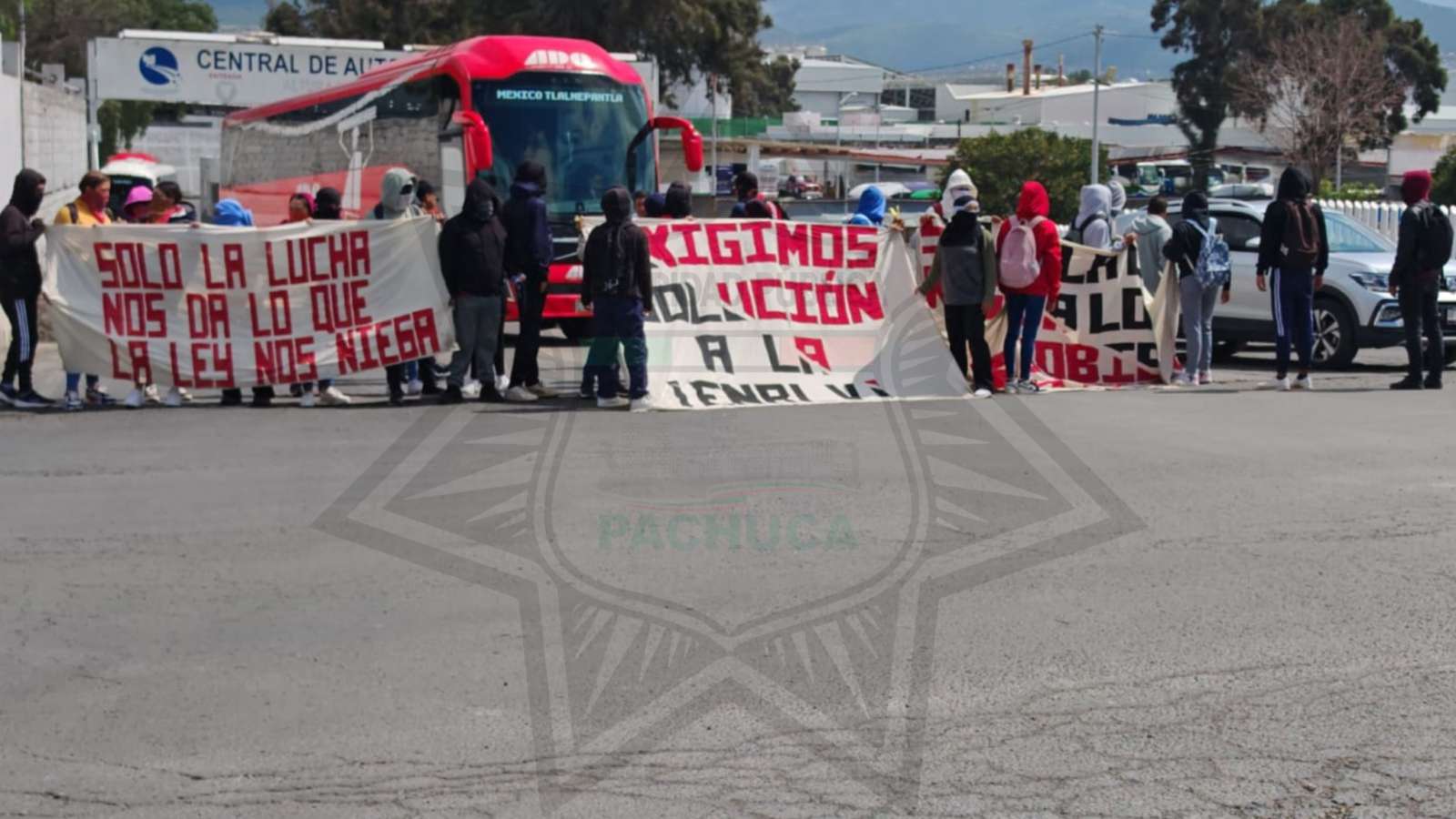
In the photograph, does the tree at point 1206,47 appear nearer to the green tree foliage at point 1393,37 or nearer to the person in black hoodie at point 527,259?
the green tree foliage at point 1393,37

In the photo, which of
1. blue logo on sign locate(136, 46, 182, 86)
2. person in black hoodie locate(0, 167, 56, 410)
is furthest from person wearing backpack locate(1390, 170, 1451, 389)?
blue logo on sign locate(136, 46, 182, 86)

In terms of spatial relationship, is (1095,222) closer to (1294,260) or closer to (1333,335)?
(1294,260)

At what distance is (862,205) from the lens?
15.6 m

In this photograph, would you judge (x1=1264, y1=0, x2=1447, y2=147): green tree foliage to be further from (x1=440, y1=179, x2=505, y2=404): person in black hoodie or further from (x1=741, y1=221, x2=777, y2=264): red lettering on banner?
(x1=440, y1=179, x2=505, y2=404): person in black hoodie

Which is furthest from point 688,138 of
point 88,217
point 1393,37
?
point 1393,37

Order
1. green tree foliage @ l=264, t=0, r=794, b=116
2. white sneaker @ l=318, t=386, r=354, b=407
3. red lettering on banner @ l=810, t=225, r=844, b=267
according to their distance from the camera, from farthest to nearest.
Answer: green tree foliage @ l=264, t=0, r=794, b=116, red lettering on banner @ l=810, t=225, r=844, b=267, white sneaker @ l=318, t=386, r=354, b=407

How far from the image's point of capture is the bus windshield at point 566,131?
20.3 m

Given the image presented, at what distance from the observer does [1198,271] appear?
14.5 m

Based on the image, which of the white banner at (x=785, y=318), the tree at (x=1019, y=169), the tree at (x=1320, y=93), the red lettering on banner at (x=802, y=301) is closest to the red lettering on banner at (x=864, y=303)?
the white banner at (x=785, y=318)

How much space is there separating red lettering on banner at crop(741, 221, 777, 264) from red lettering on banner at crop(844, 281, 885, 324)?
0.74m

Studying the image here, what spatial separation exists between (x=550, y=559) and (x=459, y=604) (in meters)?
0.81

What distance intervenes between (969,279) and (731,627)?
7.59 meters

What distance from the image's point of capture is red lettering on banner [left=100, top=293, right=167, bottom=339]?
13.2 meters

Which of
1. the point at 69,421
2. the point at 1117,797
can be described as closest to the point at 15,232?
the point at 69,421
